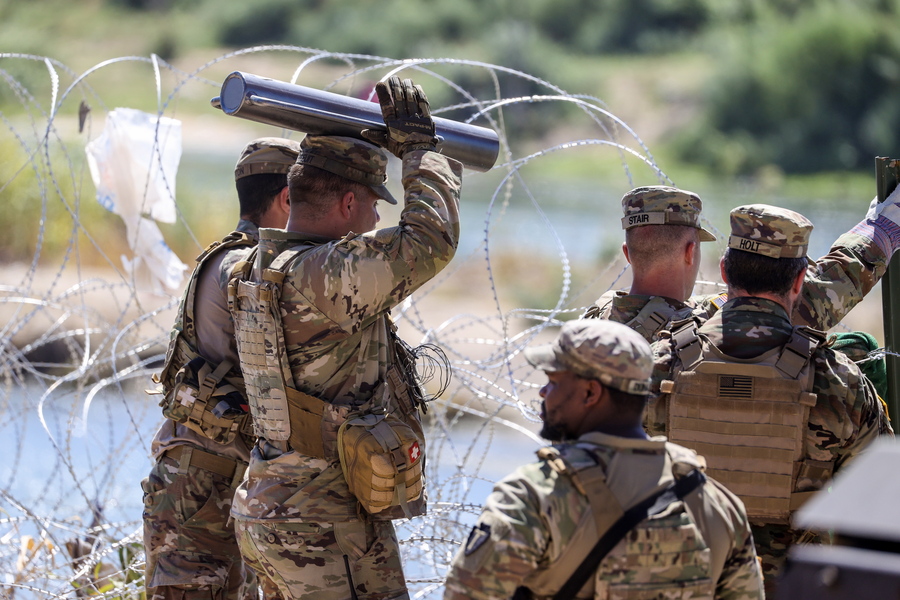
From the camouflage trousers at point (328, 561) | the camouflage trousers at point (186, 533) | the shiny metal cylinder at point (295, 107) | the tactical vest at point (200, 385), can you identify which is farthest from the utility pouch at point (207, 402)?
the shiny metal cylinder at point (295, 107)

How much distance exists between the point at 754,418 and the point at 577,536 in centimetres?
95

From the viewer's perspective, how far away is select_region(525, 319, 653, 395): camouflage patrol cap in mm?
2109

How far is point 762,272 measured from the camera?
9.53 ft

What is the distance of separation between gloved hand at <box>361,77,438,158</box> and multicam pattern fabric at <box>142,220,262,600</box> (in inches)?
→ 30.0

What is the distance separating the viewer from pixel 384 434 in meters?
2.79

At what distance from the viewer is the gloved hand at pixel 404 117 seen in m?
2.93

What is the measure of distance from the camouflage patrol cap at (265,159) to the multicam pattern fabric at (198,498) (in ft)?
0.81

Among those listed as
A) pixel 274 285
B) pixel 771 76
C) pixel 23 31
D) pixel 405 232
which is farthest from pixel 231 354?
pixel 23 31

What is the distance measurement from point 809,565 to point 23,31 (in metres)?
56.4

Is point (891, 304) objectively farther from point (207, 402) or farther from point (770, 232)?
point (207, 402)

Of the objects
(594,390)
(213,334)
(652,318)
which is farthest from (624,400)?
(213,334)

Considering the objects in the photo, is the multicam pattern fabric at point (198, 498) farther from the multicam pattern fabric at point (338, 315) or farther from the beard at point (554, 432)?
the beard at point (554, 432)

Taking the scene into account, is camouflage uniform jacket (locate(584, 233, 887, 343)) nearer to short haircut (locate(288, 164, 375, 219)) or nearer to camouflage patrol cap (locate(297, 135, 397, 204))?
camouflage patrol cap (locate(297, 135, 397, 204))

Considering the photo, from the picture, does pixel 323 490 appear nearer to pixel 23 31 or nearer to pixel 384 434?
pixel 384 434
